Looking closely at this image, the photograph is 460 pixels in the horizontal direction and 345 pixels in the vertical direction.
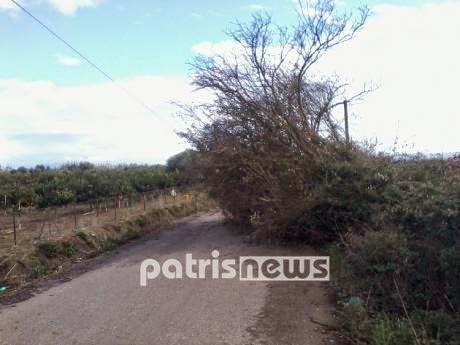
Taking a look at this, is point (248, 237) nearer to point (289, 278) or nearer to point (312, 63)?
point (289, 278)

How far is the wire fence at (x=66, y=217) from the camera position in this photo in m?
12.0

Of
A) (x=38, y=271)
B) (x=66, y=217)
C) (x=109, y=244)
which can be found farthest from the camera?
(x=66, y=217)

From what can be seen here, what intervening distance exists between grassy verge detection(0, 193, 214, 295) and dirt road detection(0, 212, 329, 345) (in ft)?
3.21

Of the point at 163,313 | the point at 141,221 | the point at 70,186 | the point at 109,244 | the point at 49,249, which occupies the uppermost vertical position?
the point at 70,186

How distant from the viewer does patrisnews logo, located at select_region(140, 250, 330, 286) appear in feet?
29.2

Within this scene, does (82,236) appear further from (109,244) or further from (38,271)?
(38,271)

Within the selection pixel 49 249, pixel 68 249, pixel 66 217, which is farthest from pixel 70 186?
pixel 49 249

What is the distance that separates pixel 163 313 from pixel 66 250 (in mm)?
5526

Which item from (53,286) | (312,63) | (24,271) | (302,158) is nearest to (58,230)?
(24,271)

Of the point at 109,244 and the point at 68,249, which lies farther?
the point at 109,244

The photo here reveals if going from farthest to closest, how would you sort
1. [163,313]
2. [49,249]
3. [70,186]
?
[70,186]
[49,249]
[163,313]

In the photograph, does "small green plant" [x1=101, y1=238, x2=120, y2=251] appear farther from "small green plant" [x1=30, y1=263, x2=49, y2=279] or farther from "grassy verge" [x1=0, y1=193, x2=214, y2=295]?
"small green plant" [x1=30, y1=263, x2=49, y2=279]

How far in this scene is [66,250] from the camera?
37.2ft

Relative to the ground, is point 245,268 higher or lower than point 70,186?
lower
